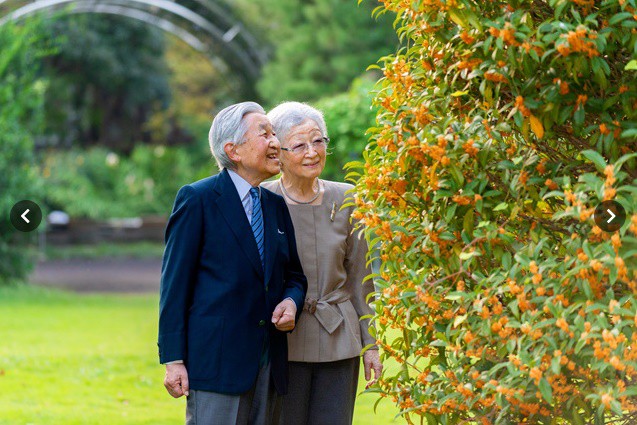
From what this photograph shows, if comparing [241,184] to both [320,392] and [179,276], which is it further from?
[320,392]

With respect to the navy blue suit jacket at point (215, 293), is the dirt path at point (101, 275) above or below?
below

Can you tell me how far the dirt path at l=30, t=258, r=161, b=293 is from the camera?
57.8ft

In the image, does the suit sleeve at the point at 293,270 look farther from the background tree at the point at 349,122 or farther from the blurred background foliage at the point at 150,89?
the blurred background foliage at the point at 150,89

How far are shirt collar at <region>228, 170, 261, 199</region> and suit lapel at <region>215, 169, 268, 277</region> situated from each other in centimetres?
3

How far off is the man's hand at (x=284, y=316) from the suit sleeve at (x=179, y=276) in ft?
1.00

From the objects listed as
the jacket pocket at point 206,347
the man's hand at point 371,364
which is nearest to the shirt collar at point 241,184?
the jacket pocket at point 206,347

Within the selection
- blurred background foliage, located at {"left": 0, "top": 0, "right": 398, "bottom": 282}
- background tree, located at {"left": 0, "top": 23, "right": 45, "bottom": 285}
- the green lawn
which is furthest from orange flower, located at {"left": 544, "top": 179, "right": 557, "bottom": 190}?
background tree, located at {"left": 0, "top": 23, "right": 45, "bottom": 285}

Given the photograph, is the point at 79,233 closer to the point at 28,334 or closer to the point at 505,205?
the point at 28,334

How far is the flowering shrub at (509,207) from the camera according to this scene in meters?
2.85

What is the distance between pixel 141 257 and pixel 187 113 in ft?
48.4

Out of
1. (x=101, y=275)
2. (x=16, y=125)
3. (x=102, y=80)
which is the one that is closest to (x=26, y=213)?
(x=16, y=125)

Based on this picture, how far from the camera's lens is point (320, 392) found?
166 inches

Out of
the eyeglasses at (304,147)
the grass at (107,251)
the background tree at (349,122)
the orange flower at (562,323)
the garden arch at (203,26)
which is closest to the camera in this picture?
the orange flower at (562,323)

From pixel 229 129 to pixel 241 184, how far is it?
203 mm
